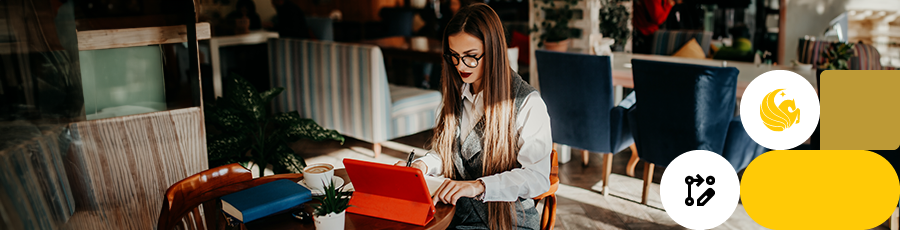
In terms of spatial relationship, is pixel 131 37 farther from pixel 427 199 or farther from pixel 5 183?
pixel 427 199

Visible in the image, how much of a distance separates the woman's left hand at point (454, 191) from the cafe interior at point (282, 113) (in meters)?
0.03

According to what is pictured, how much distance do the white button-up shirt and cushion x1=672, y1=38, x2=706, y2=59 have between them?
376 cm

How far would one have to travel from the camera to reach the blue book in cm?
124

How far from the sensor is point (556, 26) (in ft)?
13.2

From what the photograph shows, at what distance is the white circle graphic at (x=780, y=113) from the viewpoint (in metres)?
2.67

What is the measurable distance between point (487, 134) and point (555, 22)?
284 centimetres

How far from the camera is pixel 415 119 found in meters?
4.10

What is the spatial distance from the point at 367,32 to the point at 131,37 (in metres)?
6.26

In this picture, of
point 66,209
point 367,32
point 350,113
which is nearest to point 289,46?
point 350,113

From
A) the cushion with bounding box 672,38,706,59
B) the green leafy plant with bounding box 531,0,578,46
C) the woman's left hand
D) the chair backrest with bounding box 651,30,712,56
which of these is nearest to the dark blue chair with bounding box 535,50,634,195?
the green leafy plant with bounding box 531,0,578,46

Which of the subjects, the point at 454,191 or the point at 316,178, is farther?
the point at 316,178

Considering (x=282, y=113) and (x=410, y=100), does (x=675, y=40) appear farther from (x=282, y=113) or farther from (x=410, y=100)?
(x=282, y=113)

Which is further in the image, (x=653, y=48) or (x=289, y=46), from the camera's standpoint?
(x=653, y=48)

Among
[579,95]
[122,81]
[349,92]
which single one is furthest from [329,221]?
[349,92]
